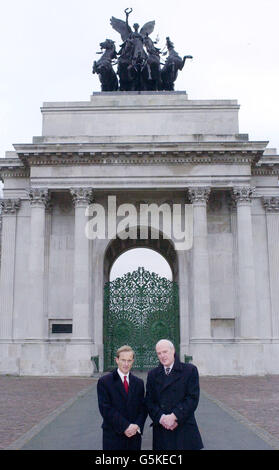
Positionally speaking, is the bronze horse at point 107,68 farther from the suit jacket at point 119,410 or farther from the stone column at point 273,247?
the suit jacket at point 119,410

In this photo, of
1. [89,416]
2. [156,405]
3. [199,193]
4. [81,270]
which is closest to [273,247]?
[199,193]

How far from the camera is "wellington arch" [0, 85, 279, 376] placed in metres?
28.9

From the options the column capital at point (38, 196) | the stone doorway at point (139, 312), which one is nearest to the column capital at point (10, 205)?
the column capital at point (38, 196)

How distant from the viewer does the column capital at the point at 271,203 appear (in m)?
32.2

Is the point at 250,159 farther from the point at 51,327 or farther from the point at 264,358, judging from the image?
the point at 51,327

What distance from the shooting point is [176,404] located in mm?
6348

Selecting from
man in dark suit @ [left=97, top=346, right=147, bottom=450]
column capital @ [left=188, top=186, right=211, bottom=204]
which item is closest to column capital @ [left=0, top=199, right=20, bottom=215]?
column capital @ [left=188, top=186, right=211, bottom=204]

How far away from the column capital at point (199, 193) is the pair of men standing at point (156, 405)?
78.5ft

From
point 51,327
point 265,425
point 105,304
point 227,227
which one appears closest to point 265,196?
point 227,227

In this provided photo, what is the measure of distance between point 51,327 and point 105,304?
3.30 metres

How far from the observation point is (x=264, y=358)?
30.2m

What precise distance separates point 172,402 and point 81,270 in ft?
76.7
